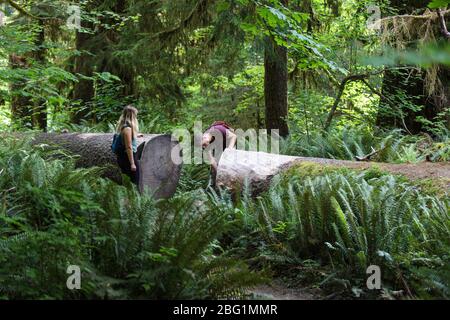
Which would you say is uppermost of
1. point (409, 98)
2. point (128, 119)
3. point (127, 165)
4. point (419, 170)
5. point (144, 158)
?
point (409, 98)

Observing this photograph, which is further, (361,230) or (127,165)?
(127,165)

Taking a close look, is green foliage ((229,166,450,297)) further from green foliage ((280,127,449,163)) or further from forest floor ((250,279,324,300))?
green foliage ((280,127,449,163))

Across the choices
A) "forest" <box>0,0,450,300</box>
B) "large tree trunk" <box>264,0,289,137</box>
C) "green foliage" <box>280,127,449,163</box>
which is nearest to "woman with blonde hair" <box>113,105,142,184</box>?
"forest" <box>0,0,450,300</box>

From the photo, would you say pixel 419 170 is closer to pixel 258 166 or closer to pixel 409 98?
pixel 258 166

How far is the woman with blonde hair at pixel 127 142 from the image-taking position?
25.3 ft

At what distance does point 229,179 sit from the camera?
Result: 8.12 m

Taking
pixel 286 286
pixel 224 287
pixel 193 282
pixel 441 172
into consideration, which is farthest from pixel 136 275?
pixel 441 172

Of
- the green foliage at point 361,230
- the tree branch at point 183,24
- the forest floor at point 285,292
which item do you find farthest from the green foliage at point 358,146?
the forest floor at point 285,292

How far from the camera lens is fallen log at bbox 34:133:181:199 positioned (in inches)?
329

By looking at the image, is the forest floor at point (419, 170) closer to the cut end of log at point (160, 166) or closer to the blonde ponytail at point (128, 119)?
the cut end of log at point (160, 166)

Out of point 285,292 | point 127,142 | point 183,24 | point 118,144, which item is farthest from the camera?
point 183,24

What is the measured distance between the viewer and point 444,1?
62.0 inches

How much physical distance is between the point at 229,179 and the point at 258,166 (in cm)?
54

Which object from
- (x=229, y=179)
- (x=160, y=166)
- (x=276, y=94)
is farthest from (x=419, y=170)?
(x=276, y=94)
